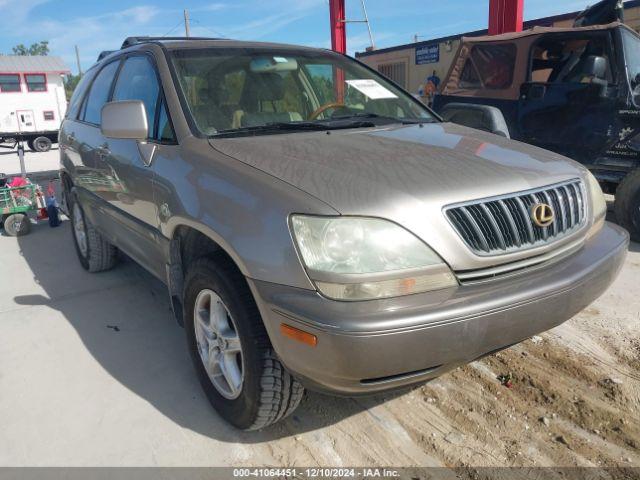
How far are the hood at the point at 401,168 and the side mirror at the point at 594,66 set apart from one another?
2954 millimetres

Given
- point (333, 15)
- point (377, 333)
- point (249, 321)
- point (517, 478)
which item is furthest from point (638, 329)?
point (333, 15)

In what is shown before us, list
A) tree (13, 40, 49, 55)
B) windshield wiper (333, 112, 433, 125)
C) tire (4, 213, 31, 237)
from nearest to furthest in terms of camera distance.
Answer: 1. windshield wiper (333, 112, 433, 125)
2. tire (4, 213, 31, 237)
3. tree (13, 40, 49, 55)

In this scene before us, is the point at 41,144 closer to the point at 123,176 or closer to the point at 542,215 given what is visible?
the point at 123,176

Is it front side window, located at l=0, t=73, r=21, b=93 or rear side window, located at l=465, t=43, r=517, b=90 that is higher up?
front side window, located at l=0, t=73, r=21, b=93

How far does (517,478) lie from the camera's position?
2.03 m

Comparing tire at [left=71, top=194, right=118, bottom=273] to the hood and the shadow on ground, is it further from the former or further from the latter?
the hood

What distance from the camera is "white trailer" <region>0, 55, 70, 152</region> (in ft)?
62.4

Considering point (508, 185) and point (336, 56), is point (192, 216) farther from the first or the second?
point (336, 56)

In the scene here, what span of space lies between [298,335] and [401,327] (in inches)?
13.9

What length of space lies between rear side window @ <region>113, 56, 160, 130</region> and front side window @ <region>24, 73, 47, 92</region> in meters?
19.6

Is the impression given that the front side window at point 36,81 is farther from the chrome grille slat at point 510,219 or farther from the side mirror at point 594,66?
the chrome grille slat at point 510,219

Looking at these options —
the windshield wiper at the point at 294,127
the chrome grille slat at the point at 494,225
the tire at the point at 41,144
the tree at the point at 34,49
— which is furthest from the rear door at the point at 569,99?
the tree at the point at 34,49

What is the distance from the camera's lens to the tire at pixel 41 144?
748 inches

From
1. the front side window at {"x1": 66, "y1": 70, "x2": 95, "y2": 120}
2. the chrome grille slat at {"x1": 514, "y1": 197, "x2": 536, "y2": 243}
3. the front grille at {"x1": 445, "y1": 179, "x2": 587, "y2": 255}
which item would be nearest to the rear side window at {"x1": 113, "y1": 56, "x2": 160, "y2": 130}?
the front side window at {"x1": 66, "y1": 70, "x2": 95, "y2": 120}
